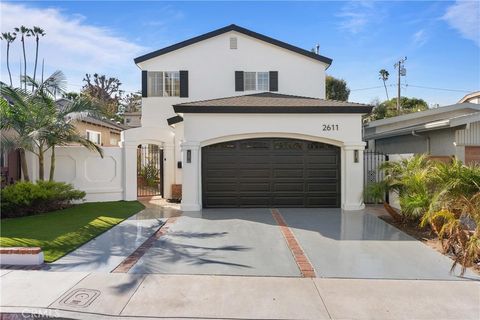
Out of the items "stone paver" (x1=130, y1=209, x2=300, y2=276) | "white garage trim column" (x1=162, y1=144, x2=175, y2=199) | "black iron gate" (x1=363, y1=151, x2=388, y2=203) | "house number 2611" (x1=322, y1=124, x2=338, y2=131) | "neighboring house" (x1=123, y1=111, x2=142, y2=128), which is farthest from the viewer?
"neighboring house" (x1=123, y1=111, x2=142, y2=128)

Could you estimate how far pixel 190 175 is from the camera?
1192cm

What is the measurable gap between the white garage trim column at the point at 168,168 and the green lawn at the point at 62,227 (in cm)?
206

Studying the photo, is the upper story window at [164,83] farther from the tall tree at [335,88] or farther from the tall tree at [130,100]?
the tall tree at [130,100]

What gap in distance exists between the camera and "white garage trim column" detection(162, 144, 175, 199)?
14.6 metres

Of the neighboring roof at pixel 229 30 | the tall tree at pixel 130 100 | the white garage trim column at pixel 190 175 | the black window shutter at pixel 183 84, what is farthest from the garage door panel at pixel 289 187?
the tall tree at pixel 130 100

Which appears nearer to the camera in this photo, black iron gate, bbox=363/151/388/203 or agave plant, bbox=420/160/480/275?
agave plant, bbox=420/160/480/275

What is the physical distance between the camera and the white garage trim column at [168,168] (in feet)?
48.1

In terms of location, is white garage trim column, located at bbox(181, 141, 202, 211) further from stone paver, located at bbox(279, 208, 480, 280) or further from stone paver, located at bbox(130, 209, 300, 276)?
stone paver, located at bbox(279, 208, 480, 280)

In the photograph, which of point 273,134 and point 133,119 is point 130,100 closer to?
point 133,119

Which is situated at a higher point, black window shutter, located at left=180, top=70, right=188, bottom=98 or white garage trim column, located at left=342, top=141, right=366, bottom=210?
black window shutter, located at left=180, top=70, right=188, bottom=98

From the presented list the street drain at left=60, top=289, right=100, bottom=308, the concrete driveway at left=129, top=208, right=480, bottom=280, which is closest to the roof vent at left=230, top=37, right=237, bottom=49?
the concrete driveway at left=129, top=208, right=480, bottom=280

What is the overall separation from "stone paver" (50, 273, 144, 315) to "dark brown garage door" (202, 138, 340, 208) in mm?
6751

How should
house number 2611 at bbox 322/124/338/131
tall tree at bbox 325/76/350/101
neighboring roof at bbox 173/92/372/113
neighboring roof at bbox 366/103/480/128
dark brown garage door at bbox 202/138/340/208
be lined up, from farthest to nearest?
1. tall tree at bbox 325/76/350/101
2. neighboring roof at bbox 366/103/480/128
3. dark brown garage door at bbox 202/138/340/208
4. house number 2611 at bbox 322/124/338/131
5. neighboring roof at bbox 173/92/372/113

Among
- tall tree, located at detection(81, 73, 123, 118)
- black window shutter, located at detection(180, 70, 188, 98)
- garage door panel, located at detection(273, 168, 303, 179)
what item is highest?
tall tree, located at detection(81, 73, 123, 118)
